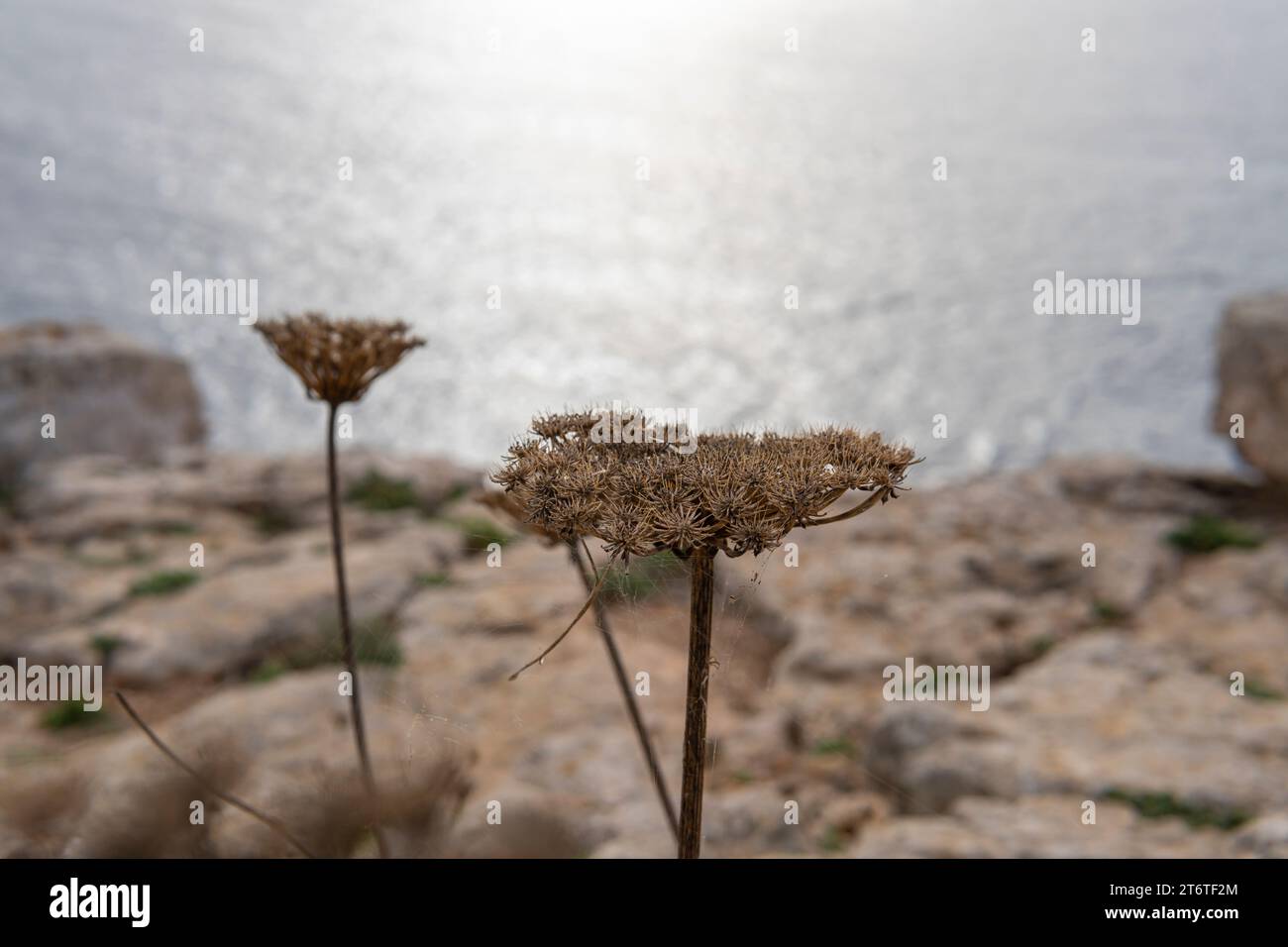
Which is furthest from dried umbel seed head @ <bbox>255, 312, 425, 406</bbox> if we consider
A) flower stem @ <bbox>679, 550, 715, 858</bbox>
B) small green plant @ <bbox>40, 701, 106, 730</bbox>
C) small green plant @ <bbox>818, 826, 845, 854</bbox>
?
small green plant @ <bbox>40, 701, 106, 730</bbox>

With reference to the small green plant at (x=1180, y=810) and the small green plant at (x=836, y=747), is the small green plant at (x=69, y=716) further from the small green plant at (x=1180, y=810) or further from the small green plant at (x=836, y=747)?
the small green plant at (x=1180, y=810)

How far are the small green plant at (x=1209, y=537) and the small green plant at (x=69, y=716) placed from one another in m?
8.31

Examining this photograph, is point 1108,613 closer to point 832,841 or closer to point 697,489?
point 832,841

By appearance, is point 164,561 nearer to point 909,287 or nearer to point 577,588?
point 577,588

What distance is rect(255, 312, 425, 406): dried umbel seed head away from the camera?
2.77 meters

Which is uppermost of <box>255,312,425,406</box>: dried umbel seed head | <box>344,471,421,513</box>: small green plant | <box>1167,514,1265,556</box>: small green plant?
<box>255,312,425,406</box>: dried umbel seed head

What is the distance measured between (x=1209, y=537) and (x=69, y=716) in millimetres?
8718

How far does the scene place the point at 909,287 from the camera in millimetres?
18797

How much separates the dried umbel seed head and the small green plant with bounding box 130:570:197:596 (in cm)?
579

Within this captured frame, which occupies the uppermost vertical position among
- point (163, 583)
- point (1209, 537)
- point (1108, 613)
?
A: point (1209, 537)

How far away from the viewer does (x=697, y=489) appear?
1.69 m

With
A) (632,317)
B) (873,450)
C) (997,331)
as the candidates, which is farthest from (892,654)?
(997,331)

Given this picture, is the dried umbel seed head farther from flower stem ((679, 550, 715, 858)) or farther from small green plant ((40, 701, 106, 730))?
small green plant ((40, 701, 106, 730))

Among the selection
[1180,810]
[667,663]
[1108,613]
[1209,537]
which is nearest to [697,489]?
[1180,810]
